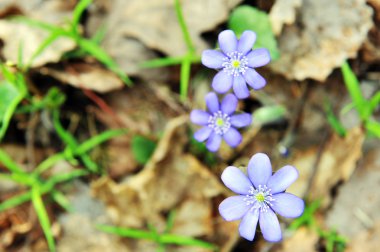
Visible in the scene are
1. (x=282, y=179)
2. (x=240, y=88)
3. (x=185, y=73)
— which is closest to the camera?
(x=282, y=179)

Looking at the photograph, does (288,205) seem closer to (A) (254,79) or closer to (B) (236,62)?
(A) (254,79)

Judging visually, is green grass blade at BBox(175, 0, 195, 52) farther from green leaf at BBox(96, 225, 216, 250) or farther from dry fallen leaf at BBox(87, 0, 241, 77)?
green leaf at BBox(96, 225, 216, 250)

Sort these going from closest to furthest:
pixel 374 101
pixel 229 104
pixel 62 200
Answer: pixel 229 104 < pixel 374 101 < pixel 62 200

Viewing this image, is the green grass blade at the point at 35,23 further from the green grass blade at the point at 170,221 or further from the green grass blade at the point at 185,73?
the green grass blade at the point at 170,221

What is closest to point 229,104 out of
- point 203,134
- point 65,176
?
point 203,134

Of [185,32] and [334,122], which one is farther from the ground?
[185,32]

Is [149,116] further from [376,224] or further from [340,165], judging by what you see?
[376,224]

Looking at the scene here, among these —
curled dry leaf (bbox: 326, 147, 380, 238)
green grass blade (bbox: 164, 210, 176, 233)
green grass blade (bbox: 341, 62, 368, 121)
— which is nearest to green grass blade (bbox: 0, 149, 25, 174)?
green grass blade (bbox: 164, 210, 176, 233)
